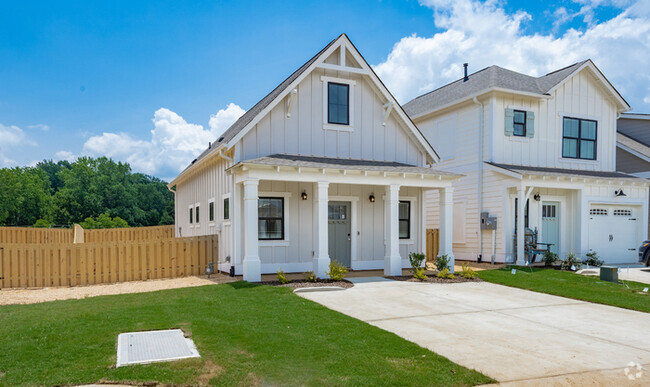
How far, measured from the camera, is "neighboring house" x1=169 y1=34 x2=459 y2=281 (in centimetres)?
1237

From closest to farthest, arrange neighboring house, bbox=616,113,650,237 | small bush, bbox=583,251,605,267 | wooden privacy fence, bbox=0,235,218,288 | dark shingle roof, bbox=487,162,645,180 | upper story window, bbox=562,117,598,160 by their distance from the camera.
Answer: wooden privacy fence, bbox=0,235,218,288, dark shingle roof, bbox=487,162,645,180, small bush, bbox=583,251,605,267, upper story window, bbox=562,117,598,160, neighboring house, bbox=616,113,650,237

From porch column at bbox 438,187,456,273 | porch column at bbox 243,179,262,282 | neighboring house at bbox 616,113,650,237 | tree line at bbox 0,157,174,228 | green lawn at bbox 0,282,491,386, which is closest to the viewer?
green lawn at bbox 0,282,491,386

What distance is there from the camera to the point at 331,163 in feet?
42.7

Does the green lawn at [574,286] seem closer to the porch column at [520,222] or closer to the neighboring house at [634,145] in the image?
the porch column at [520,222]

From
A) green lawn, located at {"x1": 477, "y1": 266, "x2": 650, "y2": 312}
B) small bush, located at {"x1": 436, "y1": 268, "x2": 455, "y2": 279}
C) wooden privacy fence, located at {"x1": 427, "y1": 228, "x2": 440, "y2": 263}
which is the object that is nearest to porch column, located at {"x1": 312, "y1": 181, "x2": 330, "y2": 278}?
small bush, located at {"x1": 436, "y1": 268, "x2": 455, "y2": 279}

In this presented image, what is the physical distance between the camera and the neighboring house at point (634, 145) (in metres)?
21.0

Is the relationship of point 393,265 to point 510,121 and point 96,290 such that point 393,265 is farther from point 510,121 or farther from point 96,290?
point 510,121

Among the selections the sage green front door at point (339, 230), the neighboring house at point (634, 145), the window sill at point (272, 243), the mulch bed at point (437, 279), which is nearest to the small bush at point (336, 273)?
the mulch bed at point (437, 279)

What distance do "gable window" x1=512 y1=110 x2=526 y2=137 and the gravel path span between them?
39.3 ft

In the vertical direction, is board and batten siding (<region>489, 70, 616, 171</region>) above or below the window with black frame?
above

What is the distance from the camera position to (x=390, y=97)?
1432 centimetres

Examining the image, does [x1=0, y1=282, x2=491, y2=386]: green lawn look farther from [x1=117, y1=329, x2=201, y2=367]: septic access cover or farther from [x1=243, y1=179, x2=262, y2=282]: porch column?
[x1=243, y1=179, x2=262, y2=282]: porch column

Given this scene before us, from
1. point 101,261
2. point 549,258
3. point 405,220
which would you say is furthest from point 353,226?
point 101,261

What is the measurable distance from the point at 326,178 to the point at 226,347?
718 cm
